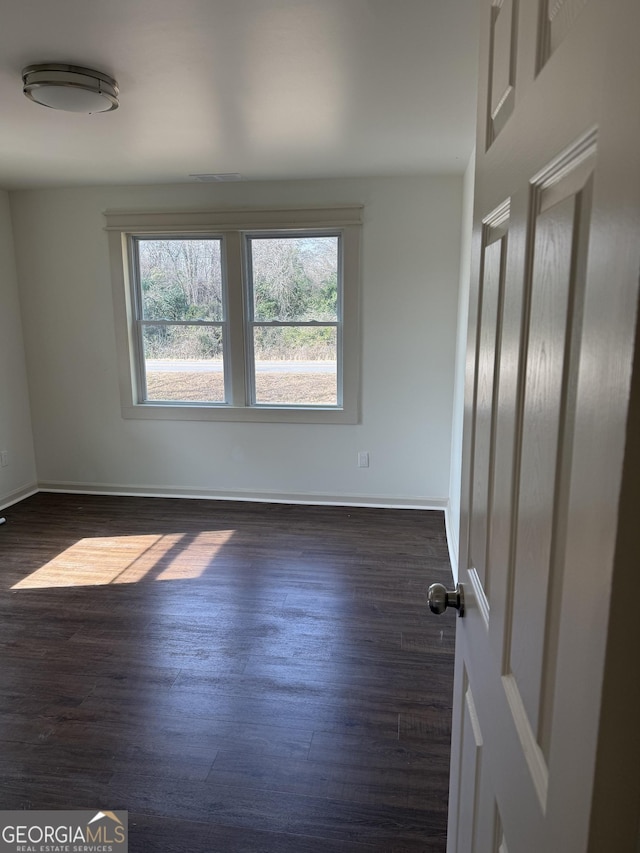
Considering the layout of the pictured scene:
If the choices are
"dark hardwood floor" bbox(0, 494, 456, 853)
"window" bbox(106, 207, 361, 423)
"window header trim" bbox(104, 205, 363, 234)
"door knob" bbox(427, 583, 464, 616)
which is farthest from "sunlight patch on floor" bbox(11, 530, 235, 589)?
"door knob" bbox(427, 583, 464, 616)

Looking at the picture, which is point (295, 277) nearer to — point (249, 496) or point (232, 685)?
point (249, 496)

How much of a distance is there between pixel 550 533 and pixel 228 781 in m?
1.76

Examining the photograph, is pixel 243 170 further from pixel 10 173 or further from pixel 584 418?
pixel 584 418

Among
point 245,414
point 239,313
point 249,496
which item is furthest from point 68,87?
point 249,496

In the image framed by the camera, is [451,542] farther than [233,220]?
No

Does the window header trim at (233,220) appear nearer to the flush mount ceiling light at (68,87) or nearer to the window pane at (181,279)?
the window pane at (181,279)

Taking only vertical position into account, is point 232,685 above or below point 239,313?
below

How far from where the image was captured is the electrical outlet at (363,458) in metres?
4.42

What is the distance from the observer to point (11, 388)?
181 inches

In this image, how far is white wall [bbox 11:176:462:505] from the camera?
4074mm

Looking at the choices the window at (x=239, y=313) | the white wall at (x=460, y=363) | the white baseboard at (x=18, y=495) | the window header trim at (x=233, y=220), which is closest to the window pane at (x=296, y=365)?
the window at (x=239, y=313)

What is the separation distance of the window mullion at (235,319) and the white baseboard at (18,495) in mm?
2005

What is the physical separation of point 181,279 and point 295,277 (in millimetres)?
944

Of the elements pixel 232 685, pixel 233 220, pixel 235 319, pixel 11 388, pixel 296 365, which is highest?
pixel 233 220
